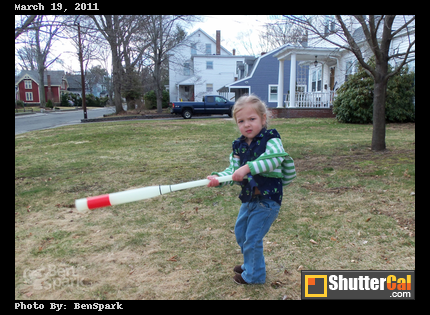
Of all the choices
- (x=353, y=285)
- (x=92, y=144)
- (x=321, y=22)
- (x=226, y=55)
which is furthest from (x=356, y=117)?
(x=226, y=55)

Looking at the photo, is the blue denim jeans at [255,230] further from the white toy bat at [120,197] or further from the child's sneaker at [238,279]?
the white toy bat at [120,197]

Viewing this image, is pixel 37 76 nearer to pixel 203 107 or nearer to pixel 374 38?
pixel 203 107

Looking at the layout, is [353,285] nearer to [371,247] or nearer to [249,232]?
[371,247]

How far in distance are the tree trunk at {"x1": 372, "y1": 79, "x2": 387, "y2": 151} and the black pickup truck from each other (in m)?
17.4

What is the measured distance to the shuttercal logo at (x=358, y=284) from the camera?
240cm

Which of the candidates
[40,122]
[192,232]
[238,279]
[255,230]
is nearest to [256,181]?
[255,230]

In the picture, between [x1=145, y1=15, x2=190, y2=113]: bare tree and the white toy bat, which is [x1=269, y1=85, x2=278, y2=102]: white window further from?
the white toy bat

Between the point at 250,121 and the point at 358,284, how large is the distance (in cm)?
152

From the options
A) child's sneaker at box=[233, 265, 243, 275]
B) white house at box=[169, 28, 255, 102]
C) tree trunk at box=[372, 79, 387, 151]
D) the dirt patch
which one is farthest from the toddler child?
white house at box=[169, 28, 255, 102]

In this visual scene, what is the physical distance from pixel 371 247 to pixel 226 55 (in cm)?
3884

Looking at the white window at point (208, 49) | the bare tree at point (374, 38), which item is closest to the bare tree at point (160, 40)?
the white window at point (208, 49)

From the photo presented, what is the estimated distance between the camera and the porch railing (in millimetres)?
19469
